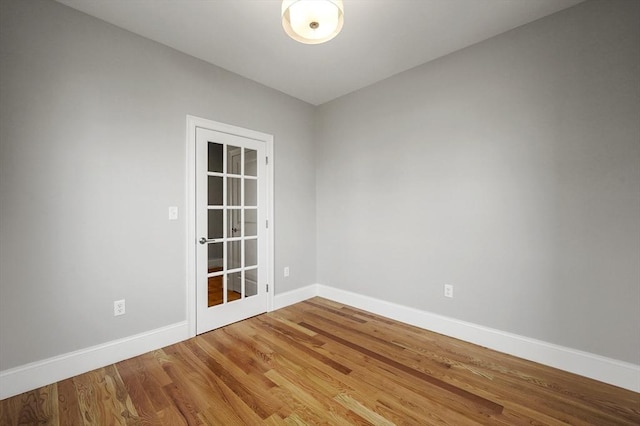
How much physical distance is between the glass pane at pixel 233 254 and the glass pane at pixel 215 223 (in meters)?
0.18

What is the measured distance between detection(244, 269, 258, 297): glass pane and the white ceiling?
2273 mm

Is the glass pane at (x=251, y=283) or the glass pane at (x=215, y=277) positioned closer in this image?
the glass pane at (x=215, y=277)

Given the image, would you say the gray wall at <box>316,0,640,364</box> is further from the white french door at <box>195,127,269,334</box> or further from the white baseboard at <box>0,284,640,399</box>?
the white french door at <box>195,127,269,334</box>

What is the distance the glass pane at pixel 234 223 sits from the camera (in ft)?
9.78

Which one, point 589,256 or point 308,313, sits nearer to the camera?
point 589,256

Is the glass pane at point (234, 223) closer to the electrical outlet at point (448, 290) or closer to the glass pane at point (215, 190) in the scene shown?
Answer: the glass pane at point (215, 190)

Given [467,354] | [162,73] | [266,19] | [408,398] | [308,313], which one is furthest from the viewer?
[308,313]

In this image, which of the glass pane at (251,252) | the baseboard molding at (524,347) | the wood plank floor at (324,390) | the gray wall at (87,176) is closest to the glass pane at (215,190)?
the gray wall at (87,176)

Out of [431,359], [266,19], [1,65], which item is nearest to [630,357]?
[431,359]

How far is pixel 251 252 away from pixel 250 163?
3.44ft

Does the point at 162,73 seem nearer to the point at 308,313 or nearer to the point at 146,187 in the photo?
the point at 146,187

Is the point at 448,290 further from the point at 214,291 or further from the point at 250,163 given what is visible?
the point at 250,163

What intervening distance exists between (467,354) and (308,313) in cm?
168

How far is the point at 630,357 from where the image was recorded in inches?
72.5
